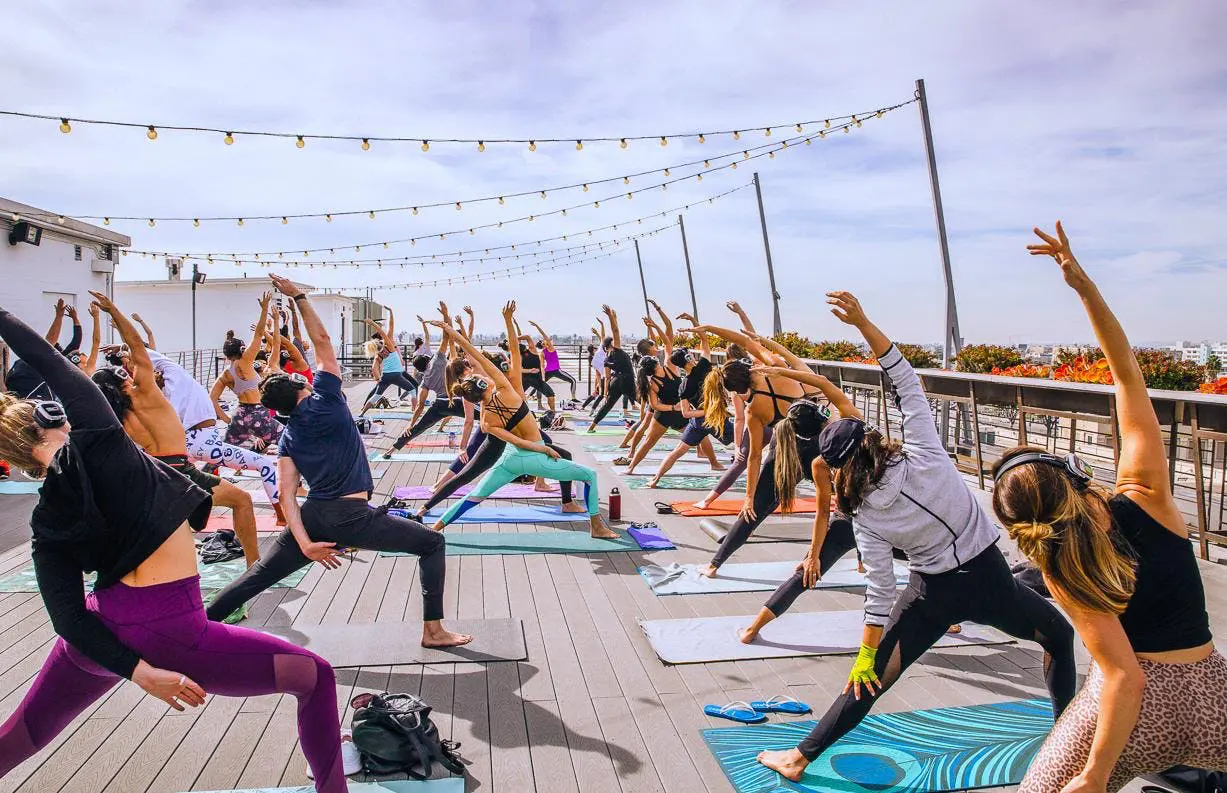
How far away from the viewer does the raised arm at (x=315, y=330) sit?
3.60 metres

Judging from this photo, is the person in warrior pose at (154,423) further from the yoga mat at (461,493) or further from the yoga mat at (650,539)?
the yoga mat at (461,493)

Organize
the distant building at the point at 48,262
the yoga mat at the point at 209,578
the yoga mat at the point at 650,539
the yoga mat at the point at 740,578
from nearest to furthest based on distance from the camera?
the yoga mat at the point at 209,578 < the yoga mat at the point at 740,578 < the yoga mat at the point at 650,539 < the distant building at the point at 48,262

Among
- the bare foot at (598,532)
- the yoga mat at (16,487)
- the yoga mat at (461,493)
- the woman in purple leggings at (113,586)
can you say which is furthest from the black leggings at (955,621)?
the yoga mat at (16,487)

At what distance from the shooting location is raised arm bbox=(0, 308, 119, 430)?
2084mm

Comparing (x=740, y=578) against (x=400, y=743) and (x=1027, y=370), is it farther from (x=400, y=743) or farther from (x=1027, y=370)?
(x=1027, y=370)

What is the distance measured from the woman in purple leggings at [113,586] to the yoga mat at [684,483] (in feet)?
21.1

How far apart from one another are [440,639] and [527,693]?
0.68 metres

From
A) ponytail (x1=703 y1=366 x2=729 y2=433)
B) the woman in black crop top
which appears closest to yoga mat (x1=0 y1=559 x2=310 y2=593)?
ponytail (x1=703 y1=366 x2=729 y2=433)

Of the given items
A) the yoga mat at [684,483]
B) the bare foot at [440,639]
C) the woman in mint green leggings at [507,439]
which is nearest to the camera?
the bare foot at [440,639]

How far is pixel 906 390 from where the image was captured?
118 inches

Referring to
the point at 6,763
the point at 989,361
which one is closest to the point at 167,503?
the point at 6,763

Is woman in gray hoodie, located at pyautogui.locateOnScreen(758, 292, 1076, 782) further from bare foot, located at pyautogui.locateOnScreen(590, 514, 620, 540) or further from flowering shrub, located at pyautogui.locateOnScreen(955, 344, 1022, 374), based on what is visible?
flowering shrub, located at pyautogui.locateOnScreen(955, 344, 1022, 374)

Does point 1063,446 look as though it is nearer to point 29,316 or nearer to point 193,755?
point 193,755

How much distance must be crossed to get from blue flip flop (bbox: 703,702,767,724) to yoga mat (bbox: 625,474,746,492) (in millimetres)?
5176
